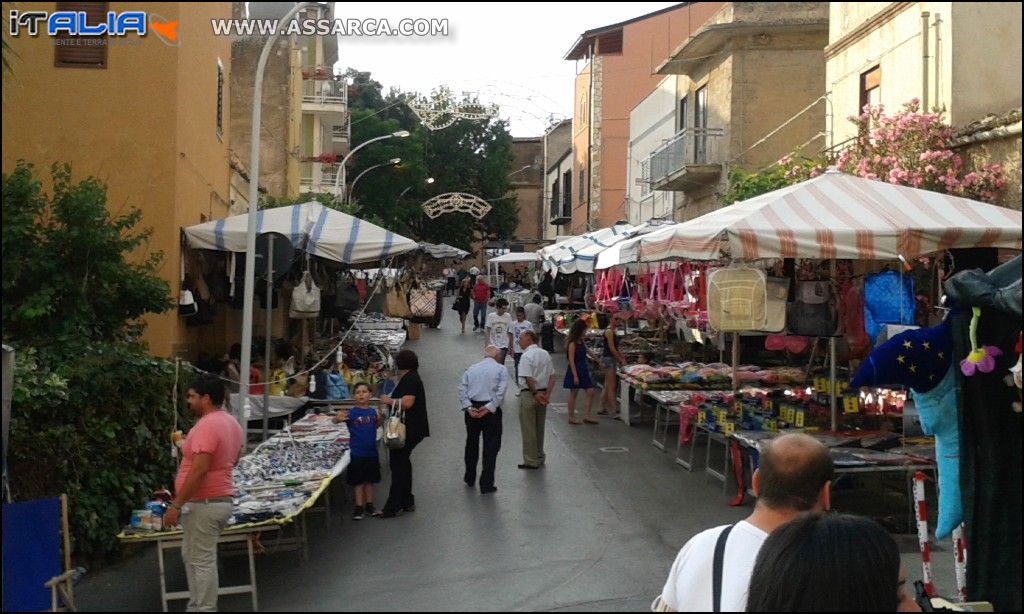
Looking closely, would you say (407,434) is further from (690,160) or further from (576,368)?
(690,160)

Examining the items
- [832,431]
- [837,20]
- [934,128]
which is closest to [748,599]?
[832,431]

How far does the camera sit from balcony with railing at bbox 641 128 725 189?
28844 millimetres

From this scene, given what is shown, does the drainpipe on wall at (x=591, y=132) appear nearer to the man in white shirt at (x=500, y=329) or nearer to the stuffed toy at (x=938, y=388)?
the man in white shirt at (x=500, y=329)

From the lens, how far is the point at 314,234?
15.2m

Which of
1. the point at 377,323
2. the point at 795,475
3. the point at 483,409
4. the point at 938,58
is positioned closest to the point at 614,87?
the point at 377,323

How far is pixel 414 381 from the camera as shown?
39.4 feet

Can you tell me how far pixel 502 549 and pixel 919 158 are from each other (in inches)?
383

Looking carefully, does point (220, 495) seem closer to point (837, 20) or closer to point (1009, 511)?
point (1009, 511)

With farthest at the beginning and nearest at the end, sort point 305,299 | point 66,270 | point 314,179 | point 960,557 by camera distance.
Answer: point 314,179
point 305,299
point 66,270
point 960,557

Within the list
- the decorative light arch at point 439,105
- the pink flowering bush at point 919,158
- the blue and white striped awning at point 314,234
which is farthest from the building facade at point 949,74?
the decorative light arch at point 439,105

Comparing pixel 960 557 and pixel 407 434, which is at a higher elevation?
pixel 407 434

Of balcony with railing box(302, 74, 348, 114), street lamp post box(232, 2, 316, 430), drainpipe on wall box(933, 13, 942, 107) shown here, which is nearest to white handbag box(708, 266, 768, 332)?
street lamp post box(232, 2, 316, 430)

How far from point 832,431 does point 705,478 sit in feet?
7.65

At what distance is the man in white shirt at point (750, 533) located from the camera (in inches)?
140
